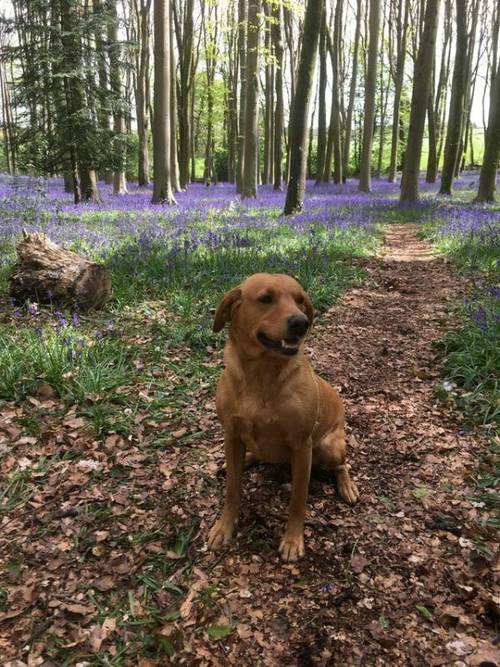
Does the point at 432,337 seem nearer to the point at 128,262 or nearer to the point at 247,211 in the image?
the point at 128,262

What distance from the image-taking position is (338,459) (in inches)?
126

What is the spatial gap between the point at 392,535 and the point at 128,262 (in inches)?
227

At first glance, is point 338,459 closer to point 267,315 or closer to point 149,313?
point 267,315

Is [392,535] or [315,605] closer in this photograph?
[315,605]

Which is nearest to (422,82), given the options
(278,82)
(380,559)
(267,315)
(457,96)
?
(457,96)

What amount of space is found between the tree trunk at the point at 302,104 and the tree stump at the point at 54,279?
8.54m

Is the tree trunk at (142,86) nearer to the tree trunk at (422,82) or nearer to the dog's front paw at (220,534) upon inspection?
the tree trunk at (422,82)

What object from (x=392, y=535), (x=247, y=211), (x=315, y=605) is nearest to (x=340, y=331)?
(x=392, y=535)

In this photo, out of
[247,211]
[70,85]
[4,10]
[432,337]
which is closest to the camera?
[432,337]

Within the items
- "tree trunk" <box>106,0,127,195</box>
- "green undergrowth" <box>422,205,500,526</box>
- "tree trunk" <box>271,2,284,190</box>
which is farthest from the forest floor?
"tree trunk" <box>271,2,284,190</box>

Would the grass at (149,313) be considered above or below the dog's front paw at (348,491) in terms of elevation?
above

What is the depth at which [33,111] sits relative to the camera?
14508mm

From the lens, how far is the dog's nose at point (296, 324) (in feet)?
7.79

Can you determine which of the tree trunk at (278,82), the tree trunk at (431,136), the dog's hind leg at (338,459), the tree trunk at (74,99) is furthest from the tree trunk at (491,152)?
the dog's hind leg at (338,459)
